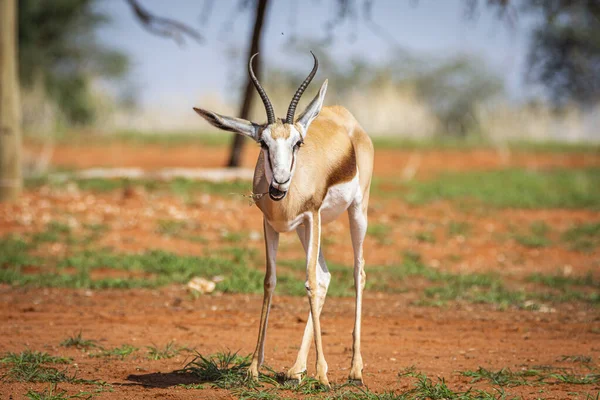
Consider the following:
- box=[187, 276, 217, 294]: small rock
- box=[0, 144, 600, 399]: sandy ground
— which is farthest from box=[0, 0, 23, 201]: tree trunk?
box=[187, 276, 217, 294]: small rock

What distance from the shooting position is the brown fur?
5.00 metres

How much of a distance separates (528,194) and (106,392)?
11516mm

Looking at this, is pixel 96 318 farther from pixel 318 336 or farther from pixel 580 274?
pixel 580 274

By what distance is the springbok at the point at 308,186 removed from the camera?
4762 millimetres

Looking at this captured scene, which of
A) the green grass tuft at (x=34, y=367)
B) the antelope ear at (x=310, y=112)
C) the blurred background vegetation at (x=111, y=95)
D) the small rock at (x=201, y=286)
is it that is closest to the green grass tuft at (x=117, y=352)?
the green grass tuft at (x=34, y=367)

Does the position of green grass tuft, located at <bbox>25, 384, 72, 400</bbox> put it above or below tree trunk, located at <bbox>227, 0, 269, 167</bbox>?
below

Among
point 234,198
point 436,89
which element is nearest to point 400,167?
point 234,198

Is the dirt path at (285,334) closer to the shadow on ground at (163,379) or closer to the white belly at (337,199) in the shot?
the shadow on ground at (163,379)

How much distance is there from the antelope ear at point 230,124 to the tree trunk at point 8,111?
7.76 meters

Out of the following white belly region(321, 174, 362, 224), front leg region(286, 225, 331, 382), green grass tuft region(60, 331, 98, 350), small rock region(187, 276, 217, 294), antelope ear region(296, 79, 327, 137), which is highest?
antelope ear region(296, 79, 327, 137)

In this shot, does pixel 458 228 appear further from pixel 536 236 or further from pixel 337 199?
pixel 337 199

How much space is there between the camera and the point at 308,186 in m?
5.08

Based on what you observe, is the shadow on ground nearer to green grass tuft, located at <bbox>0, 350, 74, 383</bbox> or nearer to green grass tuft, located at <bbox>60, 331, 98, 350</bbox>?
green grass tuft, located at <bbox>0, 350, 74, 383</bbox>

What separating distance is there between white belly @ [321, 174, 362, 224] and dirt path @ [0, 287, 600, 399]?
115 cm
